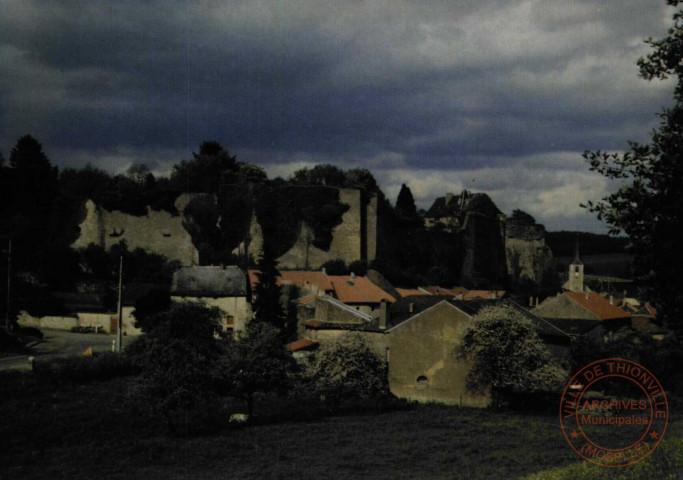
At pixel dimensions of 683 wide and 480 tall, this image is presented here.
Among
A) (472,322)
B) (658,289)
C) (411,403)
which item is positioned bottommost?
(411,403)

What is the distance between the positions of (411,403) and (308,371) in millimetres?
4421

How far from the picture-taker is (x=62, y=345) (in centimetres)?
3428

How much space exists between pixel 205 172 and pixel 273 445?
48.7 m

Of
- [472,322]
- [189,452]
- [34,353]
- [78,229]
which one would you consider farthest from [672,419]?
[78,229]

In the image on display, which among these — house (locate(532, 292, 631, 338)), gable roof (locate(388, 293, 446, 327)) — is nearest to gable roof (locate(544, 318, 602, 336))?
house (locate(532, 292, 631, 338))

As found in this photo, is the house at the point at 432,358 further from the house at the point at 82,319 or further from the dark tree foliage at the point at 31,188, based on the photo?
the dark tree foliage at the point at 31,188

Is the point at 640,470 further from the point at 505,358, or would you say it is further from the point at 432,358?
the point at 432,358

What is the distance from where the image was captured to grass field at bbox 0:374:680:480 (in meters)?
14.3

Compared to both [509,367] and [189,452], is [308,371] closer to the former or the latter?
[509,367]

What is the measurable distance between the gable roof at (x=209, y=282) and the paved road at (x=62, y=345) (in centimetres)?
494

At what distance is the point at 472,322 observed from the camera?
2606cm

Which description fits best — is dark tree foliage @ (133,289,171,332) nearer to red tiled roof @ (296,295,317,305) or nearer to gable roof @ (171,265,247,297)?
gable roof @ (171,265,247,297)

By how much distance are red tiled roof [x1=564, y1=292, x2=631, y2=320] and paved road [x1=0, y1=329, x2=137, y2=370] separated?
87.2 ft

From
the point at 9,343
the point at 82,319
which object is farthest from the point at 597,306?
the point at 9,343
